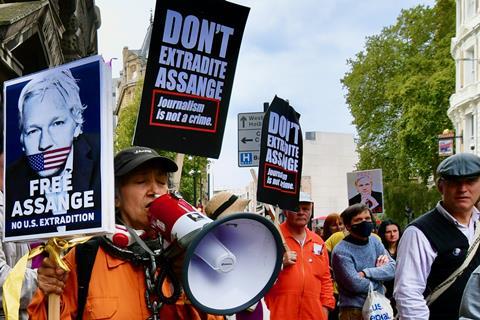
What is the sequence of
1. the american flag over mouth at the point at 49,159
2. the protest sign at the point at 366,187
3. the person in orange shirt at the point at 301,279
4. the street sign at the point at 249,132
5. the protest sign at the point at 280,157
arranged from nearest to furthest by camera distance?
the american flag over mouth at the point at 49,159
the protest sign at the point at 280,157
the person in orange shirt at the point at 301,279
the street sign at the point at 249,132
the protest sign at the point at 366,187

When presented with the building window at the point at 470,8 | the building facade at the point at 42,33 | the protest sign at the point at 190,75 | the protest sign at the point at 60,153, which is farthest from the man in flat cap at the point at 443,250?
the building window at the point at 470,8

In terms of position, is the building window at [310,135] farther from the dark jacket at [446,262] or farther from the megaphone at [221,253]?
the megaphone at [221,253]

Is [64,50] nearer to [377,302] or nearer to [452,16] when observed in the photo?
[377,302]

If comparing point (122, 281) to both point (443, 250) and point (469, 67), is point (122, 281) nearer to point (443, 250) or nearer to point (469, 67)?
point (443, 250)

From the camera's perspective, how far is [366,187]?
556 inches

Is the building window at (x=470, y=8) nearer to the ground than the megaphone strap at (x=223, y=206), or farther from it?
farther from it

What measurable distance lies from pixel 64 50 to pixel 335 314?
23.4 ft

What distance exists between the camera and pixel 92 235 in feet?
7.38

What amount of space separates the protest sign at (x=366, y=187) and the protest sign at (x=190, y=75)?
10.5 metres

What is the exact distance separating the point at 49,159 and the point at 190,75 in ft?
4.36

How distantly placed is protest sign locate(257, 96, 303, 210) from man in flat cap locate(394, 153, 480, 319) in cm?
149

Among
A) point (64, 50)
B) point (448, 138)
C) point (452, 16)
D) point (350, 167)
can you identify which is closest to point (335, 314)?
point (64, 50)

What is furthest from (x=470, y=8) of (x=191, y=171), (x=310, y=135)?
(x=310, y=135)

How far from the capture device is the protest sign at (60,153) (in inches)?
87.5
